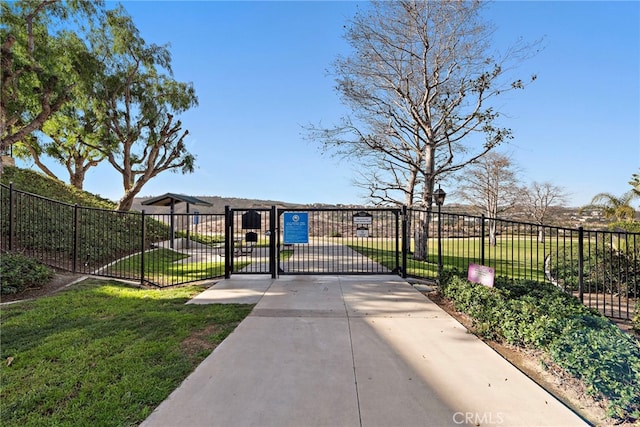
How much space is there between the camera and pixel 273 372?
289 centimetres

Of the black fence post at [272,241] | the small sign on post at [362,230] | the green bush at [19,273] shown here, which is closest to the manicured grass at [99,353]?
the green bush at [19,273]

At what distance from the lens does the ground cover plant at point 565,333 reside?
234cm

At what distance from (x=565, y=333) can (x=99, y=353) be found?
A: 4.78 meters

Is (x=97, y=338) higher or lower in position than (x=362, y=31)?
lower

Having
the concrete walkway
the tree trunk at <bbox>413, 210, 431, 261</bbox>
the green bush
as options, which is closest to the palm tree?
the tree trunk at <bbox>413, 210, 431, 261</bbox>

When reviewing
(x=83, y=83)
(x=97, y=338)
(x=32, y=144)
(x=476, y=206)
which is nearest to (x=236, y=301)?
(x=97, y=338)

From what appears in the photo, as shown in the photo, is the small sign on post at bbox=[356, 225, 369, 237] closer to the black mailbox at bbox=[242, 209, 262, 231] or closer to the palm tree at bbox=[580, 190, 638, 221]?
the black mailbox at bbox=[242, 209, 262, 231]

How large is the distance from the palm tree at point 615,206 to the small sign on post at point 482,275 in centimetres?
1573

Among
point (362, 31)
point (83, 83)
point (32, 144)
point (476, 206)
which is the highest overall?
point (362, 31)

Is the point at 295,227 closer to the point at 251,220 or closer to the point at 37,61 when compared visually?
the point at 251,220

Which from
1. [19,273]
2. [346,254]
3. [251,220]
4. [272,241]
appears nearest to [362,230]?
[272,241]

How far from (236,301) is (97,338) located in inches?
82.1

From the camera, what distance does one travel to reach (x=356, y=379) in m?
2.77

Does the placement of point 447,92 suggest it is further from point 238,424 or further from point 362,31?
point 238,424
